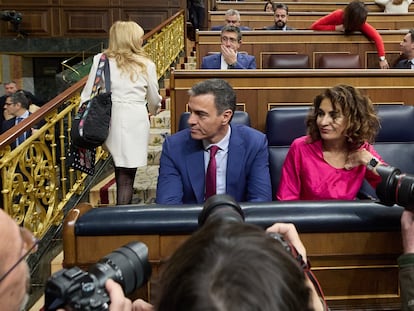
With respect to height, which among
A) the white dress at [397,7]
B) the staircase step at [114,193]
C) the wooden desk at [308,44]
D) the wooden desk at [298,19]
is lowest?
the staircase step at [114,193]

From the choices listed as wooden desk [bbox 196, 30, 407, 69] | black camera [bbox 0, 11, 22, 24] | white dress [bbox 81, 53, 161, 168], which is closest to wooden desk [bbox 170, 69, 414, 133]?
white dress [bbox 81, 53, 161, 168]

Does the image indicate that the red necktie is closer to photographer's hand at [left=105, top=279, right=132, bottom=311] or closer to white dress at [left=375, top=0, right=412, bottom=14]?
photographer's hand at [left=105, top=279, right=132, bottom=311]

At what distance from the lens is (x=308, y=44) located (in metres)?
4.98

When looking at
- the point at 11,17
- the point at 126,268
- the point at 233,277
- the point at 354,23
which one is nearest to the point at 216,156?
the point at 126,268

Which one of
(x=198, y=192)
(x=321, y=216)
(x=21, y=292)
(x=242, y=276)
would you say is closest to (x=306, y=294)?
(x=242, y=276)

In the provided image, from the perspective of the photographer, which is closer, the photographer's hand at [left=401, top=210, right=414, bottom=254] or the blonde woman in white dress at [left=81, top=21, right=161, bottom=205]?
the photographer's hand at [left=401, top=210, right=414, bottom=254]

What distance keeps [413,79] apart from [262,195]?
1.52 metres

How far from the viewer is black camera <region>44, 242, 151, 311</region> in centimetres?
67

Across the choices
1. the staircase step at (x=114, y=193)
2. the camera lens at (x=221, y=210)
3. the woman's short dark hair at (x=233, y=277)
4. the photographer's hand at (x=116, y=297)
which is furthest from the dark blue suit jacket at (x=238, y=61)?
the woman's short dark hair at (x=233, y=277)

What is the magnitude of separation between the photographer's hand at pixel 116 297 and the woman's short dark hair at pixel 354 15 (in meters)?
4.37

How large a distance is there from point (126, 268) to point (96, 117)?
2037 mm

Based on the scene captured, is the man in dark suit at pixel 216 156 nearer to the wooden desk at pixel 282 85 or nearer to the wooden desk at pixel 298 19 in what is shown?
the wooden desk at pixel 282 85

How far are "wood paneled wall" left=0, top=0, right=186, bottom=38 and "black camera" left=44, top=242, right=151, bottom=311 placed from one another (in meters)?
8.01

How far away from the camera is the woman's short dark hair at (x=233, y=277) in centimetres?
51
